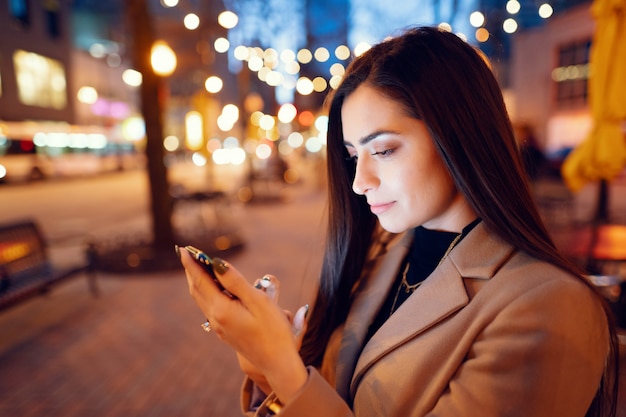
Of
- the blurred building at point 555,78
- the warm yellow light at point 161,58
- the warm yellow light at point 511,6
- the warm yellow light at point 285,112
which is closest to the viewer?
the warm yellow light at point 161,58

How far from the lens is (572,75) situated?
26.5m

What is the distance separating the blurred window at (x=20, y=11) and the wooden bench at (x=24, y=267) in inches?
1366

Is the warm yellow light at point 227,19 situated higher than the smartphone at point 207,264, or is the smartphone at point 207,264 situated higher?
the warm yellow light at point 227,19

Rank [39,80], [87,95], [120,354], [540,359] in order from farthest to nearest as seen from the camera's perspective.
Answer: [87,95], [39,80], [120,354], [540,359]

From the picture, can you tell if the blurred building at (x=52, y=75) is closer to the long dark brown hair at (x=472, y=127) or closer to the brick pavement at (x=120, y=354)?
the brick pavement at (x=120, y=354)

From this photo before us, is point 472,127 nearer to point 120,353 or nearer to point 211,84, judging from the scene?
point 120,353

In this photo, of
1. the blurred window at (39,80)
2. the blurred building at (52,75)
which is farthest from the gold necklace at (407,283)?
the blurred window at (39,80)

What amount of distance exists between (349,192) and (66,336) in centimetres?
438

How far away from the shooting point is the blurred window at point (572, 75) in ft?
83.4

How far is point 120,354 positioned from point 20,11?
38514mm

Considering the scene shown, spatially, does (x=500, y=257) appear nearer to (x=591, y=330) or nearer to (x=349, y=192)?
(x=591, y=330)

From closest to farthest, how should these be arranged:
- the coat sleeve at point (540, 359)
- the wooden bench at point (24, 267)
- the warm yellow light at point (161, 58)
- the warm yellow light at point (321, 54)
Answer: the coat sleeve at point (540, 359) < the wooden bench at point (24, 267) < the warm yellow light at point (161, 58) < the warm yellow light at point (321, 54)

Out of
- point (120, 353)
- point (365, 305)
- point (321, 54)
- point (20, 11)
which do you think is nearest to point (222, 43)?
point (321, 54)

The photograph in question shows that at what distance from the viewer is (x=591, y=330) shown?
4.07 ft
